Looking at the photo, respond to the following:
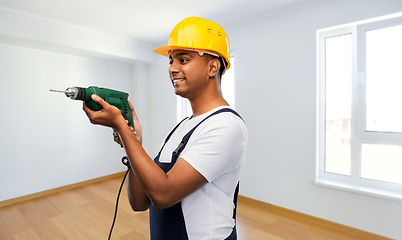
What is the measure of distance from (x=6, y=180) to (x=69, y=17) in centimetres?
240

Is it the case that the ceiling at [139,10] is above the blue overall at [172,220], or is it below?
above

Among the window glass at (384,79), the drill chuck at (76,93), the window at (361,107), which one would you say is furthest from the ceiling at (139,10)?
the drill chuck at (76,93)

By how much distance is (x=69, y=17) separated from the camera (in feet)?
9.36

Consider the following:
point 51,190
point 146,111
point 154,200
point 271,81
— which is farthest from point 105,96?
point 146,111

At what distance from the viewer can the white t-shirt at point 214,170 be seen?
70 cm

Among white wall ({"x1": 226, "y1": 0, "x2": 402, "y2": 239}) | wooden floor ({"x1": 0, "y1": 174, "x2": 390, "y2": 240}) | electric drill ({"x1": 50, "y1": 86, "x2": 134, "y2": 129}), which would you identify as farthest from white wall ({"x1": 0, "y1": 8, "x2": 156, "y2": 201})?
electric drill ({"x1": 50, "y1": 86, "x2": 134, "y2": 129})

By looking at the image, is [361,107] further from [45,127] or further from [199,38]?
[45,127]

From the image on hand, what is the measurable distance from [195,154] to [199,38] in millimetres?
457

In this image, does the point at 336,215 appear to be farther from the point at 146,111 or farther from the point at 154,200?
the point at 146,111

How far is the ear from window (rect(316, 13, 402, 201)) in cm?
204

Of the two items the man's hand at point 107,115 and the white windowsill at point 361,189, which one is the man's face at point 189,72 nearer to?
the man's hand at point 107,115

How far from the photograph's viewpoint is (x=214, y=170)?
705mm

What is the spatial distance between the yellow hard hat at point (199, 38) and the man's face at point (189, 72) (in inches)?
1.2

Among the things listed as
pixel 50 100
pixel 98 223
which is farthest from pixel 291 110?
pixel 50 100
